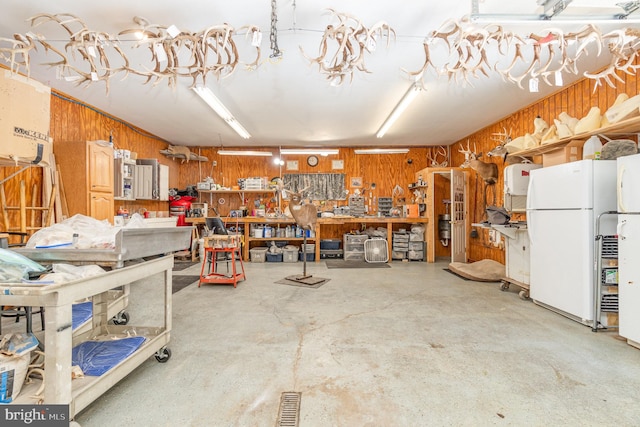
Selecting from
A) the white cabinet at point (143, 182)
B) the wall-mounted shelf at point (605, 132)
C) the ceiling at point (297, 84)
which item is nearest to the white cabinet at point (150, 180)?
the white cabinet at point (143, 182)

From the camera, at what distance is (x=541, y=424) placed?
1.58 m

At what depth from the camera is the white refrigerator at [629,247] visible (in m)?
2.45

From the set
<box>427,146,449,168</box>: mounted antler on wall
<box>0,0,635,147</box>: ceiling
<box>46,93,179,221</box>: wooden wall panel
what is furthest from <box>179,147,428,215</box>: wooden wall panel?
<box>46,93,179,221</box>: wooden wall panel

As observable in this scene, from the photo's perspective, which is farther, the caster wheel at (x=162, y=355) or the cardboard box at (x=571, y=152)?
the cardboard box at (x=571, y=152)

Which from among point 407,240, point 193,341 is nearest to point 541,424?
point 193,341

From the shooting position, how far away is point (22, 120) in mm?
2762

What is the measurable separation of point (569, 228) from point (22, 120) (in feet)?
18.5

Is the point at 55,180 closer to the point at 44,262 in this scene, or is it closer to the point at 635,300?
the point at 44,262

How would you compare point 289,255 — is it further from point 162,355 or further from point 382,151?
point 162,355

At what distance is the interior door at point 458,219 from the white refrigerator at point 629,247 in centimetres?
376

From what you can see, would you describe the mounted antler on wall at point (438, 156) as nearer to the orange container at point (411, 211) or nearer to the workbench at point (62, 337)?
the orange container at point (411, 211)

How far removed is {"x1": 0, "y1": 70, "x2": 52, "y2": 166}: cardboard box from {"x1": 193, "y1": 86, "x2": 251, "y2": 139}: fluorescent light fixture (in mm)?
1649

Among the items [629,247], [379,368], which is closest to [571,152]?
[629,247]

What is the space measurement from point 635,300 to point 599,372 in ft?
2.79
